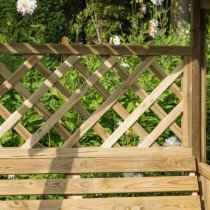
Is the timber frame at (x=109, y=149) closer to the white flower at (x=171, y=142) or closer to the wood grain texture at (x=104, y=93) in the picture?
the wood grain texture at (x=104, y=93)

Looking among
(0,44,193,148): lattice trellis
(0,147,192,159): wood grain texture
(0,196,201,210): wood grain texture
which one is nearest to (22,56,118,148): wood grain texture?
(0,44,193,148): lattice trellis

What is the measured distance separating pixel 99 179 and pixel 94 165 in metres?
0.08

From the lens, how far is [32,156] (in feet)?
11.5

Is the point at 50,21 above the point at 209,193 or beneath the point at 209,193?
above

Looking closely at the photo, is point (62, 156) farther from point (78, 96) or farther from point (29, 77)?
point (29, 77)

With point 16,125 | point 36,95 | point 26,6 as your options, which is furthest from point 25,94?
point 26,6

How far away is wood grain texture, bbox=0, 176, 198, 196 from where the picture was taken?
11.4 feet

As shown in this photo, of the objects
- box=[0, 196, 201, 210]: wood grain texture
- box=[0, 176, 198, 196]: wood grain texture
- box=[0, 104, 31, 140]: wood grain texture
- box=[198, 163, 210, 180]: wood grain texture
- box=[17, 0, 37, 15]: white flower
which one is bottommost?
box=[0, 196, 201, 210]: wood grain texture

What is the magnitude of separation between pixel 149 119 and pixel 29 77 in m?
0.85

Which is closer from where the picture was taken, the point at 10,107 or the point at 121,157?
the point at 121,157

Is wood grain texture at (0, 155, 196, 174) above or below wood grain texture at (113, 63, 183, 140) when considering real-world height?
below

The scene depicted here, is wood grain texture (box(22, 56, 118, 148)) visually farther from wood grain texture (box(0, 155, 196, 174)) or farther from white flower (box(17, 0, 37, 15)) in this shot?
white flower (box(17, 0, 37, 15))

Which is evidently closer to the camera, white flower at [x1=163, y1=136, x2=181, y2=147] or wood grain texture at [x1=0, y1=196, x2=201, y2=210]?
wood grain texture at [x1=0, y1=196, x2=201, y2=210]

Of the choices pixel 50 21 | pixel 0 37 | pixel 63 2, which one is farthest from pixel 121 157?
pixel 63 2
